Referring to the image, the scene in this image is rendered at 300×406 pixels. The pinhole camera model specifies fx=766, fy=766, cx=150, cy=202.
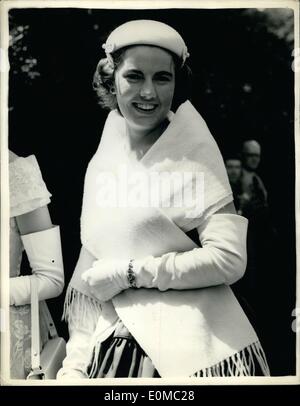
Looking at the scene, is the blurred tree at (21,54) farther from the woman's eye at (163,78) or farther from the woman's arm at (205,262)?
the woman's arm at (205,262)

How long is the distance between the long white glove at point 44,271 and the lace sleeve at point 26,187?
145mm

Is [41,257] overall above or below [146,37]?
below

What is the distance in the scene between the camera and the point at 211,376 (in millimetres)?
3824

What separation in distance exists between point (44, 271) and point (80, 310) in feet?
0.89

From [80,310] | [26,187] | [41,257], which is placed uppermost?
[26,187]

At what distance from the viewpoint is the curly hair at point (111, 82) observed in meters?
3.88

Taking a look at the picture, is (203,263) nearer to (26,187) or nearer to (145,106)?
(145,106)

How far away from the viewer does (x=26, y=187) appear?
12.8 ft

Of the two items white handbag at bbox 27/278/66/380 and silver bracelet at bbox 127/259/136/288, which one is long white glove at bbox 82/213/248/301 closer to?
silver bracelet at bbox 127/259/136/288

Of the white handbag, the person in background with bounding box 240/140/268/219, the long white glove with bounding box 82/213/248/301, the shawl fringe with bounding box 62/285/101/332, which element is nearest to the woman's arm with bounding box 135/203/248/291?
the long white glove with bounding box 82/213/248/301

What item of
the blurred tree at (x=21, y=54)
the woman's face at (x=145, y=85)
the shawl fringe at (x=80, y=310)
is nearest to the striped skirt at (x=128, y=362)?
the shawl fringe at (x=80, y=310)

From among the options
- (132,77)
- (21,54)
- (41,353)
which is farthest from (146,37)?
(41,353)

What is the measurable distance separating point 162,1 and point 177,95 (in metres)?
0.49

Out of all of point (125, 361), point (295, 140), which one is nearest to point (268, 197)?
point (295, 140)
